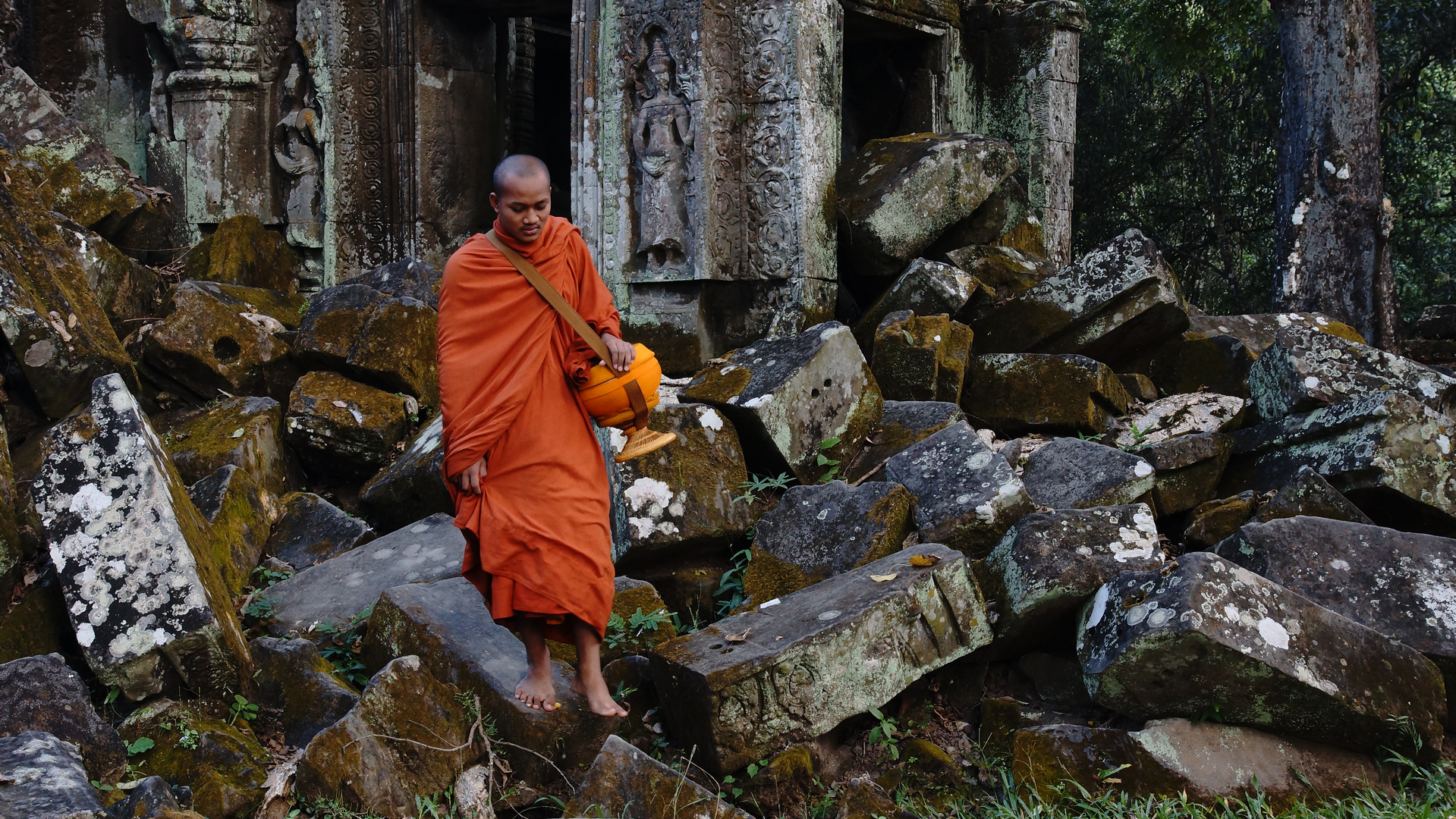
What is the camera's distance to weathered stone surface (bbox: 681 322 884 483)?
474cm

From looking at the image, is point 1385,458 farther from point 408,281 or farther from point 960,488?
point 408,281

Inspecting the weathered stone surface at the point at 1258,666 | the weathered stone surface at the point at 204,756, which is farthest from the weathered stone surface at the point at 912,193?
the weathered stone surface at the point at 204,756

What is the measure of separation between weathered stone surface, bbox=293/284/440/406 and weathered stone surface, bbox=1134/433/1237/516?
3383mm

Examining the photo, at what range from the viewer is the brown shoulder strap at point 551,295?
3.41m

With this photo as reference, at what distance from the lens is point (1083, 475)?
443cm

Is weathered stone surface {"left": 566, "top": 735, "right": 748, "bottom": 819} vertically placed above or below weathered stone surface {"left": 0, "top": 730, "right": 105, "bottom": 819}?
below

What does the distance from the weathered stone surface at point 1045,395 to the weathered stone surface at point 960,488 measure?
1.06m

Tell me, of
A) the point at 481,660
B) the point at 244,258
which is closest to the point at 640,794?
the point at 481,660

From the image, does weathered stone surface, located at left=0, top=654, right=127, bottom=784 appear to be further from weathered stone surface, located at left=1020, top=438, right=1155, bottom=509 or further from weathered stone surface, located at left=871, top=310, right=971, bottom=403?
weathered stone surface, located at left=871, top=310, right=971, bottom=403

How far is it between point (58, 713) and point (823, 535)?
2420 mm

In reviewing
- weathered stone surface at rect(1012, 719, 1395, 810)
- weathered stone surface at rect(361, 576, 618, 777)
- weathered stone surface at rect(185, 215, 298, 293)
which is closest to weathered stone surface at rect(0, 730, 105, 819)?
weathered stone surface at rect(361, 576, 618, 777)

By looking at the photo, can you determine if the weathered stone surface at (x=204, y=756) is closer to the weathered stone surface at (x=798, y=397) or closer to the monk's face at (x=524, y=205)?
the monk's face at (x=524, y=205)

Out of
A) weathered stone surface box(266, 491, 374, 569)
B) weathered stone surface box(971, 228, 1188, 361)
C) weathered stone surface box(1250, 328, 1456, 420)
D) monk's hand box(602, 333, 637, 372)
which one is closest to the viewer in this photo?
monk's hand box(602, 333, 637, 372)

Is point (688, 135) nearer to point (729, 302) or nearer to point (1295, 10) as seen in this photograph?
point (729, 302)
